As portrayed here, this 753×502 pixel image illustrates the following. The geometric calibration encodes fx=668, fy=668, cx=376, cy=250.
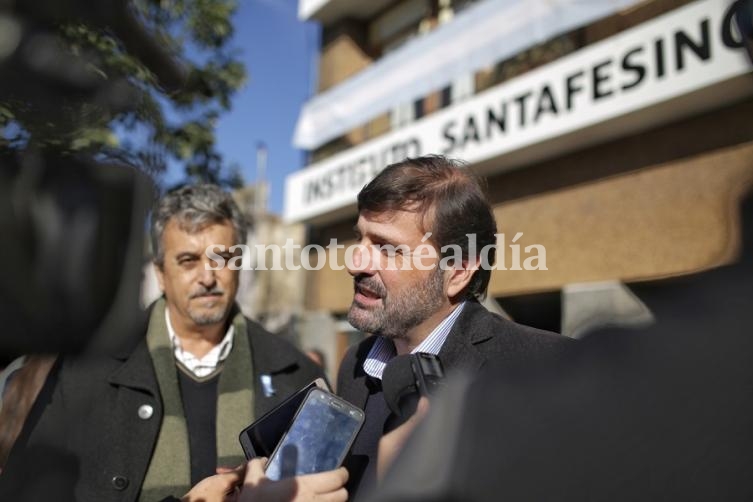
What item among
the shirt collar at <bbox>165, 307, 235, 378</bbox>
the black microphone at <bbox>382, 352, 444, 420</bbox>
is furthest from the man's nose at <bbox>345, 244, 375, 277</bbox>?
the black microphone at <bbox>382, 352, 444, 420</bbox>

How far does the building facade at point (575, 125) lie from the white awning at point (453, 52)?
1 centimetres

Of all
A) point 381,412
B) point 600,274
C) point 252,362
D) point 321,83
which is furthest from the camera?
point 321,83

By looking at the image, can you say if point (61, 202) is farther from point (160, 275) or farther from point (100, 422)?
point (160, 275)

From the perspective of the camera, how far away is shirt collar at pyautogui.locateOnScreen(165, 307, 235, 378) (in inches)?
88.7

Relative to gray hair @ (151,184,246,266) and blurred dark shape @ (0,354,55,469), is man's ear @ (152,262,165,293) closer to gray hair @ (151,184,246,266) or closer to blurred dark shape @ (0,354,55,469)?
gray hair @ (151,184,246,266)

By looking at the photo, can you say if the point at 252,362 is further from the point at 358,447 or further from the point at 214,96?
the point at 214,96

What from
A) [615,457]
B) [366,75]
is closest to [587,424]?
[615,457]

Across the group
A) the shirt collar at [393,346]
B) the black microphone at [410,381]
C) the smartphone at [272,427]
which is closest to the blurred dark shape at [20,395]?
the black microphone at [410,381]

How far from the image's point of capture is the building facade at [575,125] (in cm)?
491

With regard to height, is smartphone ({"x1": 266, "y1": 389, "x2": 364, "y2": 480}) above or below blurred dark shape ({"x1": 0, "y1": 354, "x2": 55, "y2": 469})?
below

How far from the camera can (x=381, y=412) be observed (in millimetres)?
1599

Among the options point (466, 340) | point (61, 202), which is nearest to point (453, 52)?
point (466, 340)

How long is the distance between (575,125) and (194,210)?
A: 4.00m

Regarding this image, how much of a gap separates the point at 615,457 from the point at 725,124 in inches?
205
